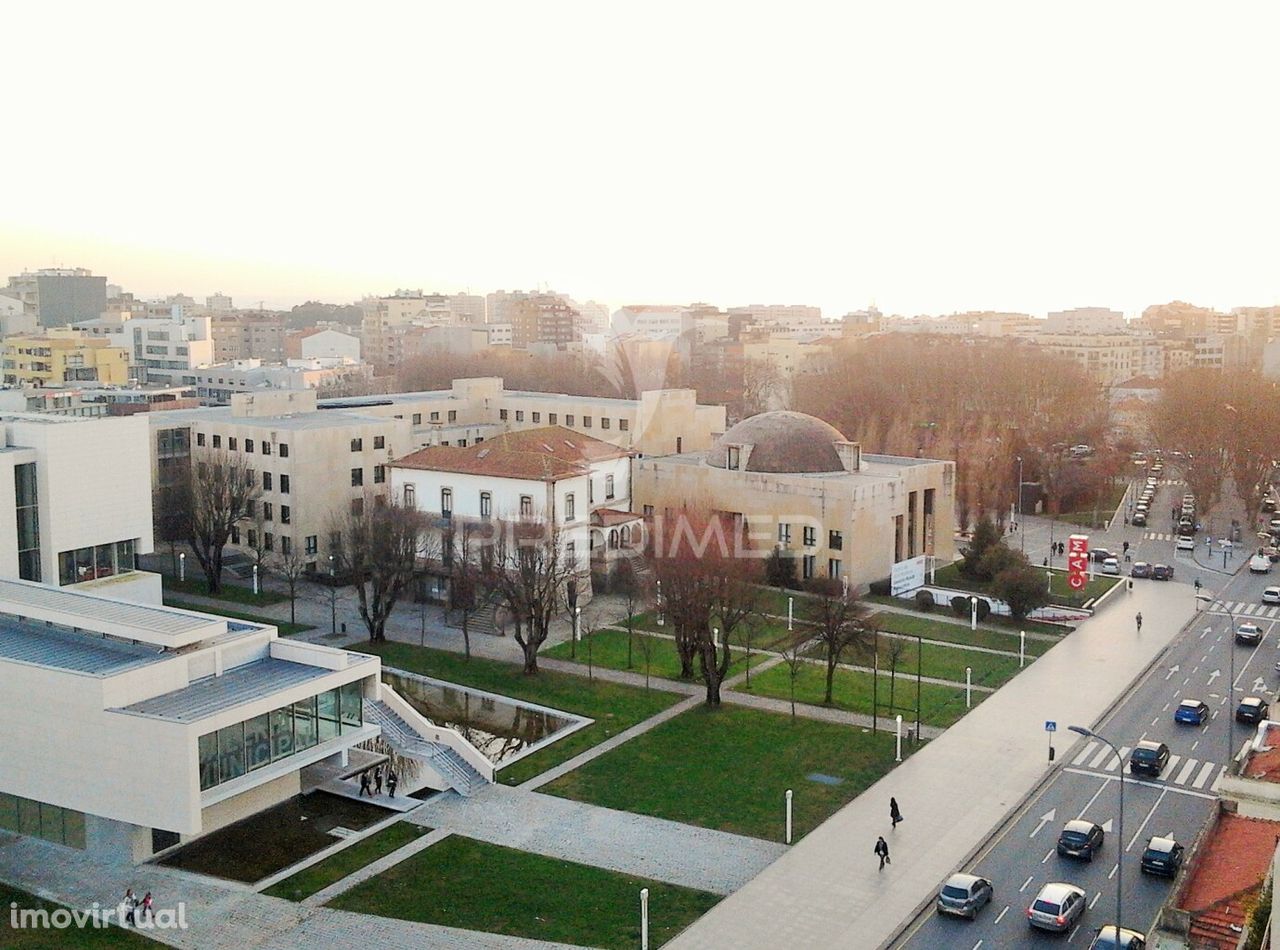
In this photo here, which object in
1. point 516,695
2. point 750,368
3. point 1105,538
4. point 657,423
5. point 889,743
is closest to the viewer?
point 889,743

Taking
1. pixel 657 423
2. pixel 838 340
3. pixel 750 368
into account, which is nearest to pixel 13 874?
pixel 657 423

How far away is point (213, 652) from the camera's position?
91.8 feet

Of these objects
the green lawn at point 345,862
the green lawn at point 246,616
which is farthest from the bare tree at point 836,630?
the green lawn at point 246,616

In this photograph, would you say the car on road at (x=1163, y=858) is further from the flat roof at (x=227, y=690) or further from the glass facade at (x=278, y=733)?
the flat roof at (x=227, y=690)

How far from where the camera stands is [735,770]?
100 ft

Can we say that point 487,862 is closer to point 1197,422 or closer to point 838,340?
point 1197,422

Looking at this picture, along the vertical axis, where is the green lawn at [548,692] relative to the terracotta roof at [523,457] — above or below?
below

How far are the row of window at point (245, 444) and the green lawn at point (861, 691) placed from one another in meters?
24.2

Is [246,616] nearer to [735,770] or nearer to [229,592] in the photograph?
[229,592]

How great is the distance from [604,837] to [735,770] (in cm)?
505

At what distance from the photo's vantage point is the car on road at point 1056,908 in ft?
73.0

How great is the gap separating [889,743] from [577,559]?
59.0 ft

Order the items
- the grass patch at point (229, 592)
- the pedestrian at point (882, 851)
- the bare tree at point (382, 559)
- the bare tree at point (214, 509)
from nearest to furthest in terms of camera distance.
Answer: the pedestrian at point (882, 851) → the bare tree at point (382, 559) → the grass patch at point (229, 592) → the bare tree at point (214, 509)

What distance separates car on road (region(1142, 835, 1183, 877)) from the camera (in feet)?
81.1
